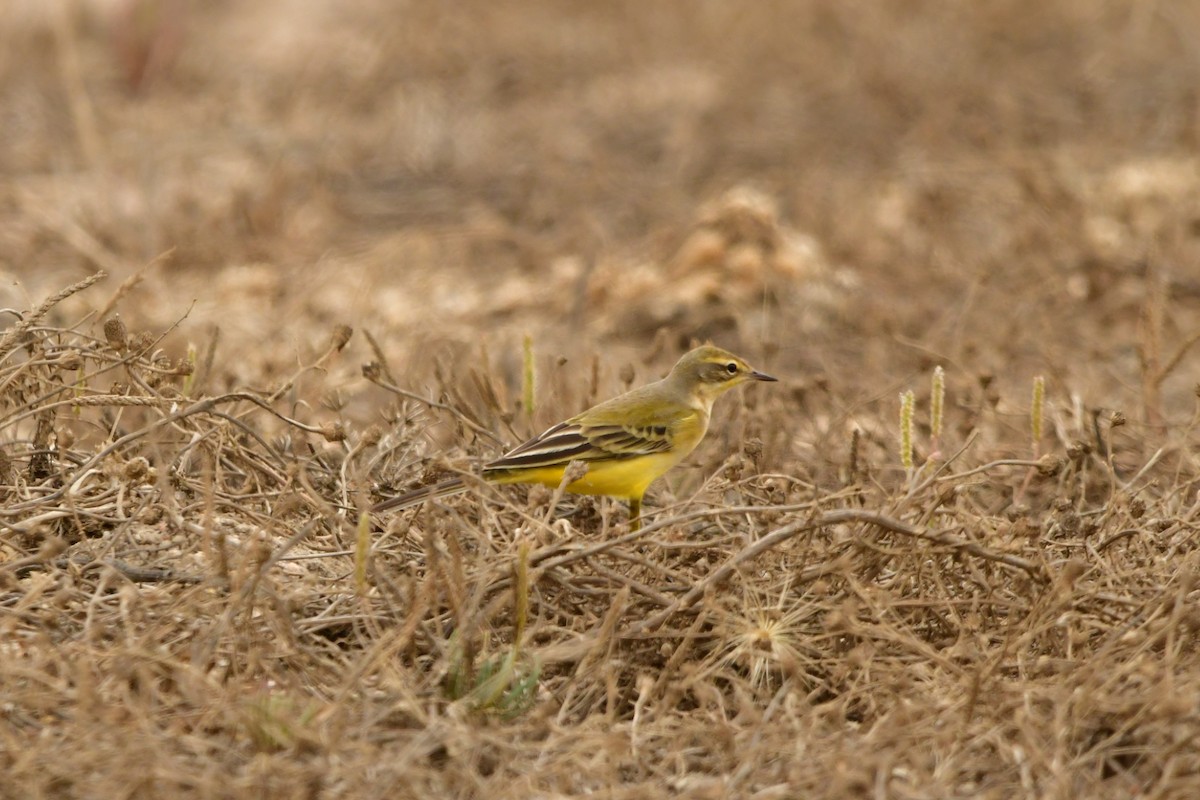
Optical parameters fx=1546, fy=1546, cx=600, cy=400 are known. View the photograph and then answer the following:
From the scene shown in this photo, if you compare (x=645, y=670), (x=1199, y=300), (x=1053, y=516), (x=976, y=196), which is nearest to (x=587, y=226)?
(x=976, y=196)

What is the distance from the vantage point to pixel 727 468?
15.1 feet

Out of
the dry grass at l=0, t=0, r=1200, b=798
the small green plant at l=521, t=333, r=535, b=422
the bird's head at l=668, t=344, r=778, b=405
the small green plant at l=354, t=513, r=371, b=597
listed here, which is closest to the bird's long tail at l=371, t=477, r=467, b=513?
the dry grass at l=0, t=0, r=1200, b=798

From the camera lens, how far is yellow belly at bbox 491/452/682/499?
16.4ft

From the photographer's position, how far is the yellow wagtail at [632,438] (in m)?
5.00

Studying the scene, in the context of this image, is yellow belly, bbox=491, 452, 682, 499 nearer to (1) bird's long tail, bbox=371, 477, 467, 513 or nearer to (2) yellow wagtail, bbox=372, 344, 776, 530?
(2) yellow wagtail, bbox=372, 344, 776, 530

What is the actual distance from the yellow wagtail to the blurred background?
2.06ft

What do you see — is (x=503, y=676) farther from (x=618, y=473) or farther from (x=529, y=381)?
(x=529, y=381)

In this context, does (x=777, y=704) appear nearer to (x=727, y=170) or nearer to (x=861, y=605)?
(x=861, y=605)

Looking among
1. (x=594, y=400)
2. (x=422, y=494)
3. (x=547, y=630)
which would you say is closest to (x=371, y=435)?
(x=422, y=494)

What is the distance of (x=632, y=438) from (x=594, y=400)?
2.86 ft

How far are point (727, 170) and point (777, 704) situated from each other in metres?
8.55

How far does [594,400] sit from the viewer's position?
19.9 ft

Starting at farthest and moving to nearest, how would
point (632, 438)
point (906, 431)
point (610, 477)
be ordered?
point (632, 438) → point (610, 477) → point (906, 431)

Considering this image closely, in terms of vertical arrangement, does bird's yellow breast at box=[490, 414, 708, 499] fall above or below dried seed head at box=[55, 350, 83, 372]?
below
